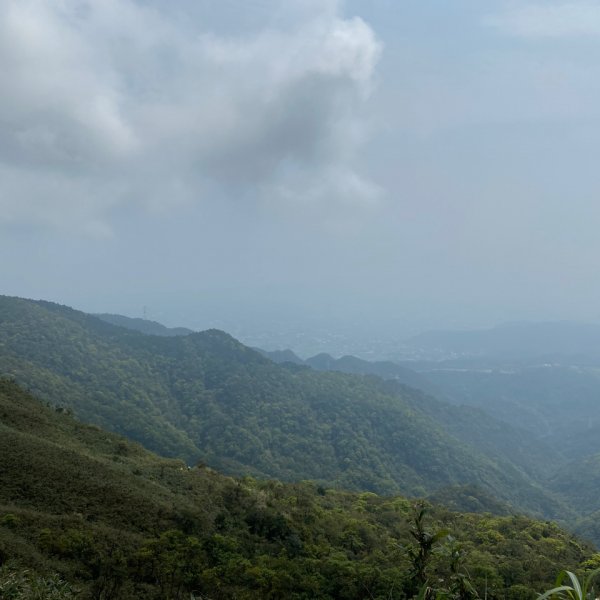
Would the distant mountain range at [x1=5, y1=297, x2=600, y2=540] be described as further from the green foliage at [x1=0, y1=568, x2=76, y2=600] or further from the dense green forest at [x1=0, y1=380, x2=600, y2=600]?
the green foliage at [x1=0, y1=568, x2=76, y2=600]

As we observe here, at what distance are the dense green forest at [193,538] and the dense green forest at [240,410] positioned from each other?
45621 millimetres

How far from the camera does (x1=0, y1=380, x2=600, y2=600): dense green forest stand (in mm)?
18516

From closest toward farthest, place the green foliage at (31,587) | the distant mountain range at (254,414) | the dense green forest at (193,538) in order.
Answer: the green foliage at (31,587), the dense green forest at (193,538), the distant mountain range at (254,414)

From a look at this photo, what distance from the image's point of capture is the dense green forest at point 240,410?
319 feet

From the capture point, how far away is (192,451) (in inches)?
3573

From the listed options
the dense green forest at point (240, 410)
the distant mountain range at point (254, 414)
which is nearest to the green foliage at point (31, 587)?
the dense green forest at point (240, 410)

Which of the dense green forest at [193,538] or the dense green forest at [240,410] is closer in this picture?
the dense green forest at [193,538]

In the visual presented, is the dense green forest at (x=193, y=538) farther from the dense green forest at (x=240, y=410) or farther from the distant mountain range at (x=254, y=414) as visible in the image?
the dense green forest at (x=240, y=410)

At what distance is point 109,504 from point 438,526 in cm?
2920

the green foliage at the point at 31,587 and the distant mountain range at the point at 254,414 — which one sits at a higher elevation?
the green foliage at the point at 31,587

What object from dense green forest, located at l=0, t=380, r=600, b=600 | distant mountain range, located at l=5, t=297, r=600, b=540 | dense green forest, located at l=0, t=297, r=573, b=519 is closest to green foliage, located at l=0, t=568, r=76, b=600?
dense green forest, located at l=0, t=380, r=600, b=600

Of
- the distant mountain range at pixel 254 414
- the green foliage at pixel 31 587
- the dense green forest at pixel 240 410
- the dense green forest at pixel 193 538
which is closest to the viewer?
the green foliage at pixel 31 587

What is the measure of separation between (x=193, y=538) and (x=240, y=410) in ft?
342

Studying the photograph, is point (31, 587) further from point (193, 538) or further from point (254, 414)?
point (254, 414)
